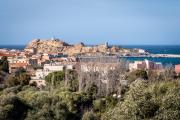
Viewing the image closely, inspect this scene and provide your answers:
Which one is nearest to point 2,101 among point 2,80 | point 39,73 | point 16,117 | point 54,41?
point 16,117

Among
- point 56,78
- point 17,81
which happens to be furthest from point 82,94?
point 56,78

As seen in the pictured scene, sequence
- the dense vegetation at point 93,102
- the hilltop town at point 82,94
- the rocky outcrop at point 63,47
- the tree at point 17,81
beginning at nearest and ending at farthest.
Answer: the dense vegetation at point 93,102 < the hilltop town at point 82,94 < the tree at point 17,81 < the rocky outcrop at point 63,47

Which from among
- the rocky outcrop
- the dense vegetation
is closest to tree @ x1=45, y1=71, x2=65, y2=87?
the dense vegetation

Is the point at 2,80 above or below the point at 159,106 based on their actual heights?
below

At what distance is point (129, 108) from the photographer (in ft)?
28.1

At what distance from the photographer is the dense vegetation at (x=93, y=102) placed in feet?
28.1

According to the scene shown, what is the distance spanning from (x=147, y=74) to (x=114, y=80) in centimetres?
820

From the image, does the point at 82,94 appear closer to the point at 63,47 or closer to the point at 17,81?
the point at 17,81

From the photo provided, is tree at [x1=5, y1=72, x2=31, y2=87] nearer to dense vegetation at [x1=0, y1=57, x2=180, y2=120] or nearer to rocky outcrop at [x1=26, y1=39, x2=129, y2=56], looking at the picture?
dense vegetation at [x1=0, y1=57, x2=180, y2=120]

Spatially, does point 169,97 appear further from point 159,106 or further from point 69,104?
point 69,104

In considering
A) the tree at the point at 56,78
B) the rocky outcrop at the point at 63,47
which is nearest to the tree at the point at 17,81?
the tree at the point at 56,78

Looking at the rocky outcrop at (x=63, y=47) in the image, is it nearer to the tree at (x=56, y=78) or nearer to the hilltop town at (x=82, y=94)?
the hilltop town at (x=82, y=94)

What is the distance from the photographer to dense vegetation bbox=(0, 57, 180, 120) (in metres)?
8.56

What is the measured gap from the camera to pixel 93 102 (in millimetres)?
27438
